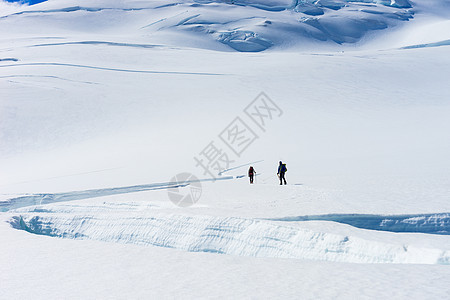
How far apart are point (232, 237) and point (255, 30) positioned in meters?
34.6

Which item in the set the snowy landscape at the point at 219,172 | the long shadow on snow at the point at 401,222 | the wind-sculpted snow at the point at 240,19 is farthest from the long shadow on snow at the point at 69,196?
the wind-sculpted snow at the point at 240,19

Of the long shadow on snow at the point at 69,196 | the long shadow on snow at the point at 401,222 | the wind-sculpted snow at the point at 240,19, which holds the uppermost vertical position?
the wind-sculpted snow at the point at 240,19

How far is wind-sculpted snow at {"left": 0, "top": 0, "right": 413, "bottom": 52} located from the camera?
38.3 m

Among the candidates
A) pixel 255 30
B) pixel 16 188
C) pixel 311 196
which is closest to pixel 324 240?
pixel 311 196

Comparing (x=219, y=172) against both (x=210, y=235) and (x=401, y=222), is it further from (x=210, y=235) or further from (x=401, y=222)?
(x=401, y=222)

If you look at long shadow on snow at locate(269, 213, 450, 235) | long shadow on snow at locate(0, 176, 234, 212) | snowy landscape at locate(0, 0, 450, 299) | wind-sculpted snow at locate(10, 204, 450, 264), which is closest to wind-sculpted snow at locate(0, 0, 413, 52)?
snowy landscape at locate(0, 0, 450, 299)

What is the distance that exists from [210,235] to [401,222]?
309 centimetres

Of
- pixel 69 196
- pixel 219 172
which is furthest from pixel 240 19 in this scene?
pixel 69 196

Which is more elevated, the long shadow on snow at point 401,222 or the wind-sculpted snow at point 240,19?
the wind-sculpted snow at point 240,19

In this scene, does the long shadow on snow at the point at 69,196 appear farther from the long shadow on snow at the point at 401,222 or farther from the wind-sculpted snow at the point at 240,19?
the wind-sculpted snow at the point at 240,19

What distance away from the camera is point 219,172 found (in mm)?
11516

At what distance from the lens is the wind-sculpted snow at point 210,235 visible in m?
5.60

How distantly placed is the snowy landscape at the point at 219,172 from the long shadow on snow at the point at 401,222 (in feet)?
0.07

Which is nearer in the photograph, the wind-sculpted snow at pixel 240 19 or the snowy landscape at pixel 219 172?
the snowy landscape at pixel 219 172
